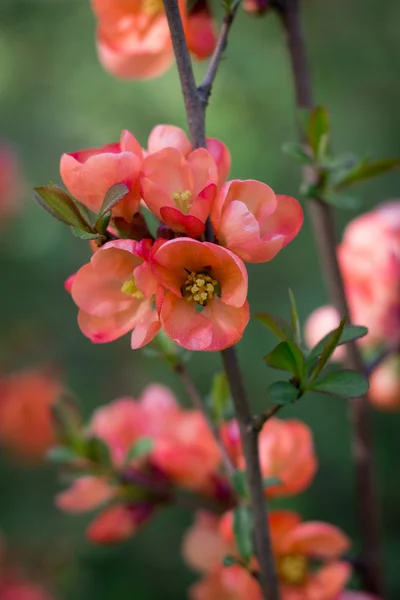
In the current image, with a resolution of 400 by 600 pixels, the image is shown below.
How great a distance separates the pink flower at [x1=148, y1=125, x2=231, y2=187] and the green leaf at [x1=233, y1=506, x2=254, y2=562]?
231mm

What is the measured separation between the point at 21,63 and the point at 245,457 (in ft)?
5.55

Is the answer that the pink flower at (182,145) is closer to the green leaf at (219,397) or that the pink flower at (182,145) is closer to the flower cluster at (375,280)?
the green leaf at (219,397)

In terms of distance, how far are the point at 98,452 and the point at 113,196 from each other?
13.6 inches

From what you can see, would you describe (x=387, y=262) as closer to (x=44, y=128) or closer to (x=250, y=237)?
(x=250, y=237)

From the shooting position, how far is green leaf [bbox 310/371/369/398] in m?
0.46

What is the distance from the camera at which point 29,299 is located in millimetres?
1752

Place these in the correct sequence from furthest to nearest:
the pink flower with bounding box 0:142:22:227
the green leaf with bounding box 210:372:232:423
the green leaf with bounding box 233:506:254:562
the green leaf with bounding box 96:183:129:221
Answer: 1. the pink flower with bounding box 0:142:22:227
2. the green leaf with bounding box 210:372:232:423
3. the green leaf with bounding box 233:506:254:562
4. the green leaf with bounding box 96:183:129:221

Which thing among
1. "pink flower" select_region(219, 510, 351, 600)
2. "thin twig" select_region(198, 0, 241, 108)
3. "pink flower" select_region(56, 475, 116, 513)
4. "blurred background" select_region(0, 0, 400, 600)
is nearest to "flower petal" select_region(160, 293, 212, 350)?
"thin twig" select_region(198, 0, 241, 108)

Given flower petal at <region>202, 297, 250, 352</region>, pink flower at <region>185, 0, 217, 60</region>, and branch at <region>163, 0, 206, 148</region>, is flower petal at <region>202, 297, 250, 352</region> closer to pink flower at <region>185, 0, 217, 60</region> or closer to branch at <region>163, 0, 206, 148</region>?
branch at <region>163, 0, 206, 148</region>

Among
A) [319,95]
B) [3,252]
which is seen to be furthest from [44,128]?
[319,95]

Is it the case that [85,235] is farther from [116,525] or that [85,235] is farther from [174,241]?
[116,525]

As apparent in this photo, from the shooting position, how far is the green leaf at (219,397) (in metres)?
0.63

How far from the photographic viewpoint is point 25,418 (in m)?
1.67

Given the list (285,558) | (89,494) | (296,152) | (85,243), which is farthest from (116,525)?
(85,243)
